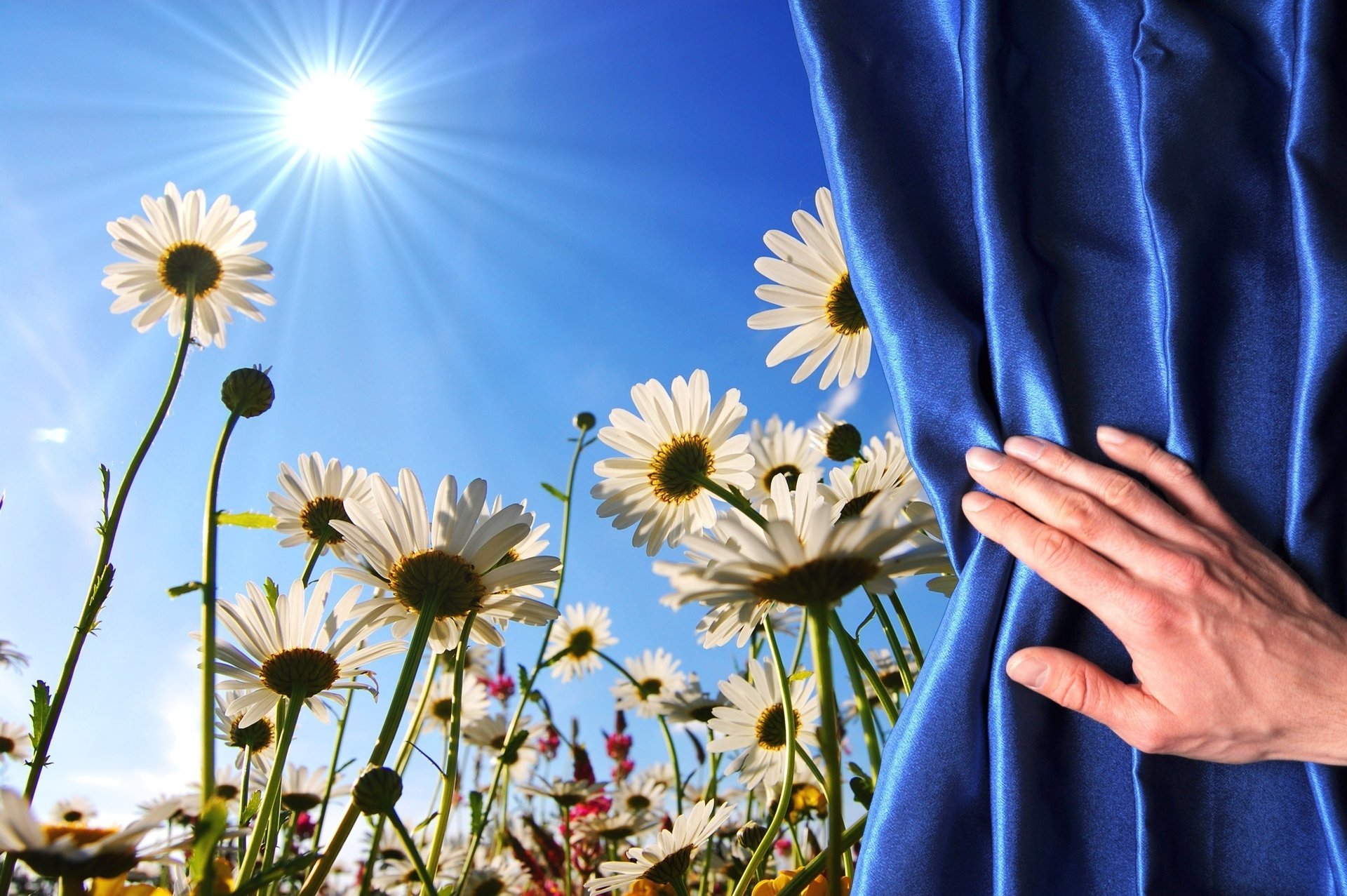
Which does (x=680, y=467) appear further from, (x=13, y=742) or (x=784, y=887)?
(x=13, y=742)

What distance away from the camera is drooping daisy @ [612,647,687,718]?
5.36ft

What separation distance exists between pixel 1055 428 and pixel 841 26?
0.48 meters

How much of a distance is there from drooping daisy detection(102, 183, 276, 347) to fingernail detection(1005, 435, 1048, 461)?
35.1 inches

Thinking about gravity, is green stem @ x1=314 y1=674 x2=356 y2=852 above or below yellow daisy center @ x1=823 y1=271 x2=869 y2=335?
below

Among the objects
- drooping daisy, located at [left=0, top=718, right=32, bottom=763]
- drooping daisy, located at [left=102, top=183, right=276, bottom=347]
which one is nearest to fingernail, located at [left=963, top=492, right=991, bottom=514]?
drooping daisy, located at [left=102, top=183, right=276, bottom=347]

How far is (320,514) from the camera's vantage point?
975mm

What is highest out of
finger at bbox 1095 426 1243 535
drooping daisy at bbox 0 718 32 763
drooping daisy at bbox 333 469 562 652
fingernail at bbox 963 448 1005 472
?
drooping daisy at bbox 0 718 32 763

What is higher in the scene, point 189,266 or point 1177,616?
point 189,266

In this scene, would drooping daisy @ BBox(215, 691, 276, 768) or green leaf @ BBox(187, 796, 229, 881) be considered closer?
green leaf @ BBox(187, 796, 229, 881)

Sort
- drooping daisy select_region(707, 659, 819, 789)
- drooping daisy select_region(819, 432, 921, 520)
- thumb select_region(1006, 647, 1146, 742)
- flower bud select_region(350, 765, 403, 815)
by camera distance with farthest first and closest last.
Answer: drooping daisy select_region(707, 659, 819, 789), drooping daisy select_region(819, 432, 921, 520), thumb select_region(1006, 647, 1146, 742), flower bud select_region(350, 765, 403, 815)

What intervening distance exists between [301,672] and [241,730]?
175 mm

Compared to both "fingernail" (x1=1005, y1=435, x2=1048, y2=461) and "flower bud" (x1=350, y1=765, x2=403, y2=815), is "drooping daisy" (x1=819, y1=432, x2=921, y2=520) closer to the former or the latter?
"fingernail" (x1=1005, y1=435, x2=1048, y2=461)

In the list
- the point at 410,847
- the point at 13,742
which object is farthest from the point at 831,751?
the point at 13,742

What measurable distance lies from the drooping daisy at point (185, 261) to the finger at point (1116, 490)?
0.92 m
